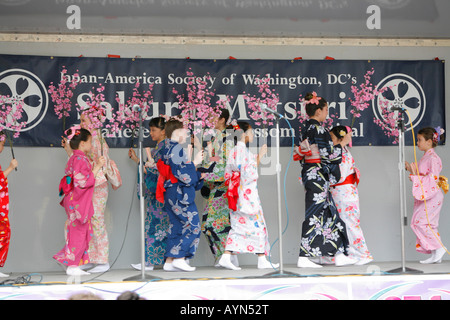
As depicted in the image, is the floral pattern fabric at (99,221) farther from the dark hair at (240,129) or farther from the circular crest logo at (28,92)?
the dark hair at (240,129)

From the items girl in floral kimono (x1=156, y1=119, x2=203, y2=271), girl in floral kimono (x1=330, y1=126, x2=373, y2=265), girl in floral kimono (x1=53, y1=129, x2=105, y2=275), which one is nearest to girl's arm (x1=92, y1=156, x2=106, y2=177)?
girl in floral kimono (x1=53, y1=129, x2=105, y2=275)

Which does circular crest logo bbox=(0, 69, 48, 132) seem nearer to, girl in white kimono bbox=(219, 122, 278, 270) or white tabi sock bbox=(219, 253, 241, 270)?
girl in white kimono bbox=(219, 122, 278, 270)

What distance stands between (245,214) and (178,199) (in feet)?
2.03

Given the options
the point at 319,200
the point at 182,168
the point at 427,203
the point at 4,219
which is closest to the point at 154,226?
the point at 182,168

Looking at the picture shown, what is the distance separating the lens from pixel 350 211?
5.85 meters

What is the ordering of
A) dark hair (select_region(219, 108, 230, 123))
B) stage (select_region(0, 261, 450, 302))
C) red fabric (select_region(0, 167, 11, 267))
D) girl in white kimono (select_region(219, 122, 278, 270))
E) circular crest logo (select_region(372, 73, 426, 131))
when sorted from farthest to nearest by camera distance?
circular crest logo (select_region(372, 73, 426, 131)) < dark hair (select_region(219, 108, 230, 123)) < girl in white kimono (select_region(219, 122, 278, 270)) < red fabric (select_region(0, 167, 11, 267)) < stage (select_region(0, 261, 450, 302))

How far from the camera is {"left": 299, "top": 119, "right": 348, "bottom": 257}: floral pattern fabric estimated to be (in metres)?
5.58

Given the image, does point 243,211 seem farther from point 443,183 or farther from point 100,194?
point 443,183

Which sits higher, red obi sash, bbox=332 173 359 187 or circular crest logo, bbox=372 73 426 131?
circular crest logo, bbox=372 73 426 131

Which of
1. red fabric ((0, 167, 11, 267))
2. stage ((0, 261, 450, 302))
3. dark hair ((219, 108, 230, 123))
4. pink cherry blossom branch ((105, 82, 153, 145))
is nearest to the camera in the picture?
stage ((0, 261, 450, 302))

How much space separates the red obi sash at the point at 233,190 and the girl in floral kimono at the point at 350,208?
1.00 meters

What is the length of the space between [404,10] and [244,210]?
2.65 metres

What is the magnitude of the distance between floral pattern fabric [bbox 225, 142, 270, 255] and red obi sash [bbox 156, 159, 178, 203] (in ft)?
1.67

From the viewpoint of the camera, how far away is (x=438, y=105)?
21.2 ft
